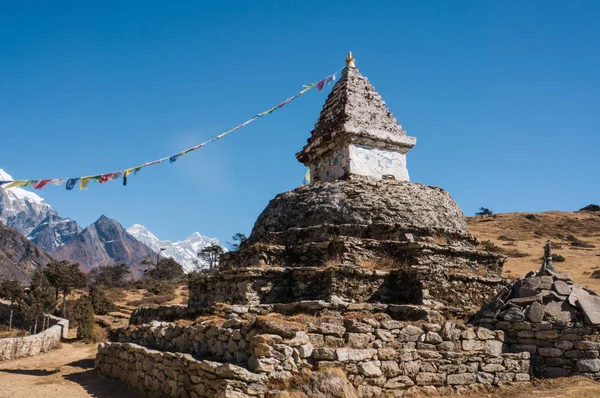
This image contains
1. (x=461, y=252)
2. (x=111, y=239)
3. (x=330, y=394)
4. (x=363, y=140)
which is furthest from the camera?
(x=111, y=239)

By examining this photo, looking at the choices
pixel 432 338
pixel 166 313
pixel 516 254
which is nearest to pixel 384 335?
pixel 432 338

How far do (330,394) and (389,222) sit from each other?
5224mm

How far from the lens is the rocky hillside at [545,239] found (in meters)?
31.7

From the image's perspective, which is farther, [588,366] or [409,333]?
[588,366]

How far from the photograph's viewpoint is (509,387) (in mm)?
7914

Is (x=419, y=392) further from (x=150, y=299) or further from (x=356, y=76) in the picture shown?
(x=150, y=299)

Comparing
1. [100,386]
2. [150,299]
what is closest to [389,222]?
[100,386]

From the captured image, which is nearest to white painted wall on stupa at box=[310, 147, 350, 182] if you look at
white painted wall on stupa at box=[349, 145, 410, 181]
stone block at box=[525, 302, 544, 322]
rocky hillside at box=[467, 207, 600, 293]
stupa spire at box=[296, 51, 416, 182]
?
stupa spire at box=[296, 51, 416, 182]

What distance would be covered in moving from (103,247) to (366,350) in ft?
608

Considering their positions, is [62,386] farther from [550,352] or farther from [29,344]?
[29,344]

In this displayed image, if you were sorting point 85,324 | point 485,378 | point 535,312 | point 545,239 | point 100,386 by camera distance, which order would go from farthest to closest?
point 545,239 → point 85,324 → point 100,386 → point 535,312 → point 485,378

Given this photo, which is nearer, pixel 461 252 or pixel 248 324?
pixel 248 324

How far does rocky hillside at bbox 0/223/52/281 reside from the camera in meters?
84.8

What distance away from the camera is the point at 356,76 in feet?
45.9
